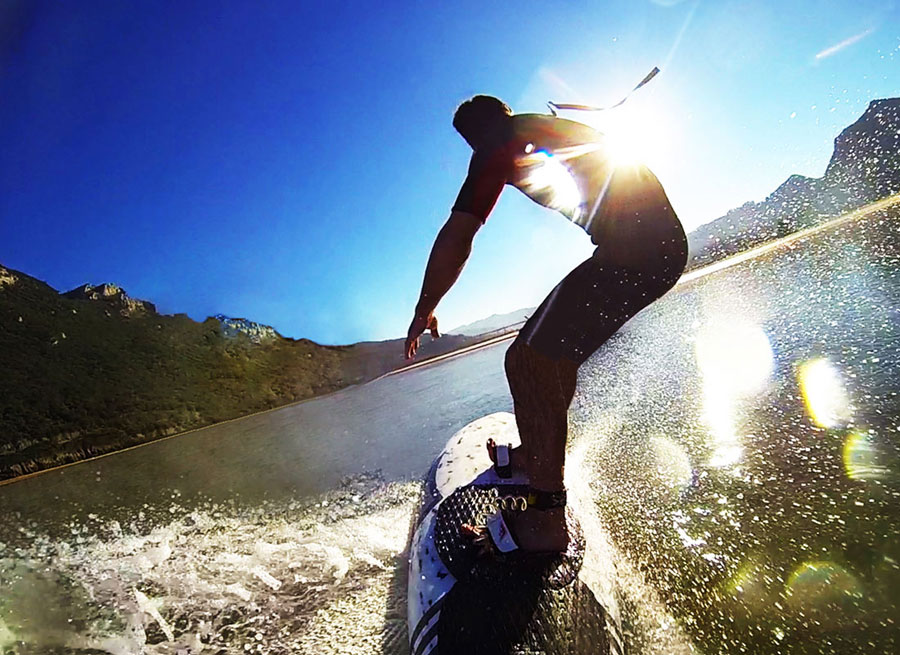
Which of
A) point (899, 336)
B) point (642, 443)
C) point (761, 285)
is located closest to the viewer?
point (642, 443)

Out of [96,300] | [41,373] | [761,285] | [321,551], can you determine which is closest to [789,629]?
[321,551]

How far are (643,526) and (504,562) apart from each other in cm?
131

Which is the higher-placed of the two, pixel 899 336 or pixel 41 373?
pixel 41 373

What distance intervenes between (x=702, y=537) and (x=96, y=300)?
156 feet

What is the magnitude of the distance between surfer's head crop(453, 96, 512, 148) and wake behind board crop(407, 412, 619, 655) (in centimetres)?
221

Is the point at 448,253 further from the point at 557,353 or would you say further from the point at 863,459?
the point at 863,459

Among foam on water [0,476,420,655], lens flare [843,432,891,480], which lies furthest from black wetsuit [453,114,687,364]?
foam on water [0,476,420,655]

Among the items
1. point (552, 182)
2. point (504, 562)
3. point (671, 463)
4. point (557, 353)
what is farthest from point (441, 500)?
point (552, 182)

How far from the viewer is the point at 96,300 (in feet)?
121

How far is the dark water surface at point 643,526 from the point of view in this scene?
198 cm

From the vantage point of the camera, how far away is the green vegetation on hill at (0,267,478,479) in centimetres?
2167

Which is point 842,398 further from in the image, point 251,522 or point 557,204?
point 251,522

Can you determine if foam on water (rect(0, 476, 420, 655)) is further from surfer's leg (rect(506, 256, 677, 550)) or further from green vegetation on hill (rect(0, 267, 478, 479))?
green vegetation on hill (rect(0, 267, 478, 479))

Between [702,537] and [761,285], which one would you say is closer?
[702,537]
